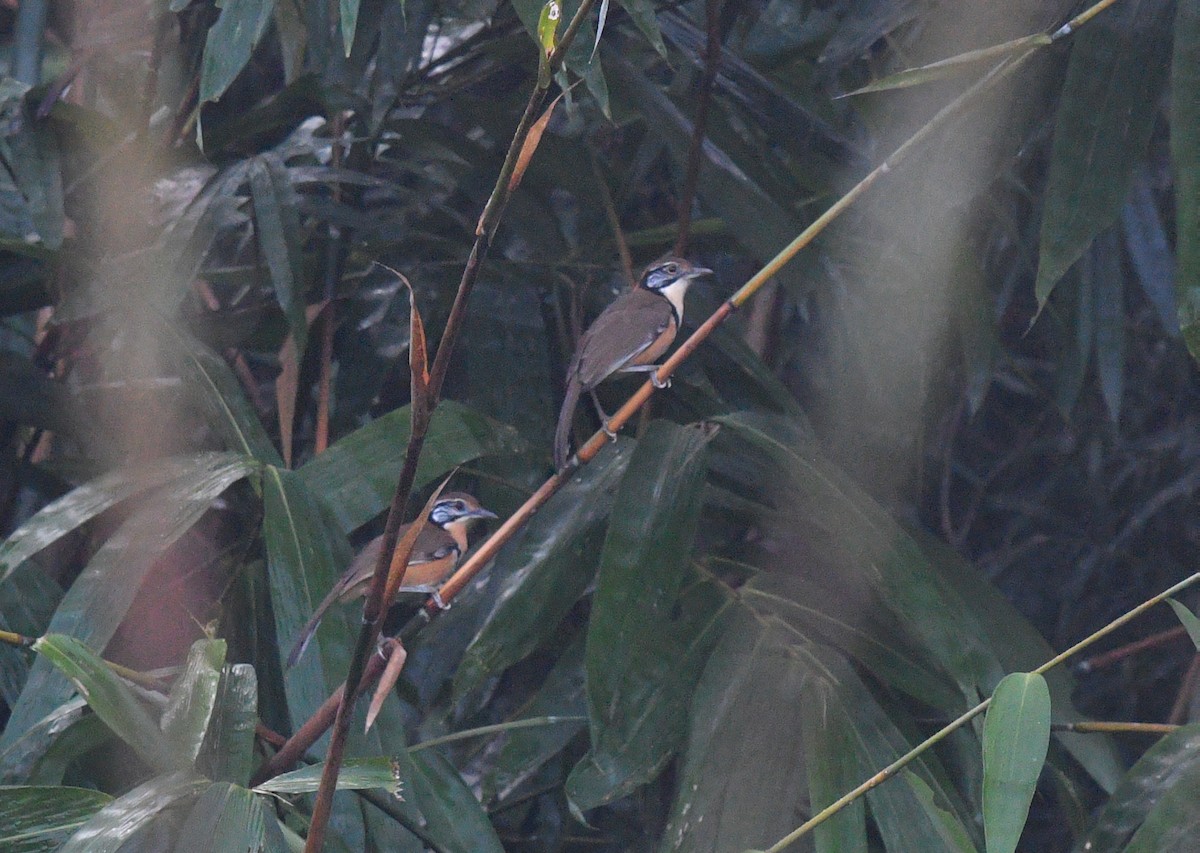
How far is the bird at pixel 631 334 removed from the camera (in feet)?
8.93

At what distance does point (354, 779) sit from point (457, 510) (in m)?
1.35

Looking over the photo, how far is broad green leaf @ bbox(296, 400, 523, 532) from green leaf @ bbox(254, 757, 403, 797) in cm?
76

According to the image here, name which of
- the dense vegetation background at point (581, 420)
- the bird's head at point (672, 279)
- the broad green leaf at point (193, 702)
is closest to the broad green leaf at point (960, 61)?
the dense vegetation background at point (581, 420)

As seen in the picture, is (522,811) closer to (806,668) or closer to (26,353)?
(806,668)

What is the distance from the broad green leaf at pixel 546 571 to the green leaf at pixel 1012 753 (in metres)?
1.02

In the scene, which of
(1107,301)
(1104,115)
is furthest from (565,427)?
(1107,301)

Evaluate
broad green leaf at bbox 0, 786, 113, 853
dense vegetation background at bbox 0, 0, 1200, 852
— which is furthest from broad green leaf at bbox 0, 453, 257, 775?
broad green leaf at bbox 0, 786, 113, 853

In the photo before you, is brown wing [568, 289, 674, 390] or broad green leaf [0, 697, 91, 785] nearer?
broad green leaf [0, 697, 91, 785]

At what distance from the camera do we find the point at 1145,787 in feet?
6.72

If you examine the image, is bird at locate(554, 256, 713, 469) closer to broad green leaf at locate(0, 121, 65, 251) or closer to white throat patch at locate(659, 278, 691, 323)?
white throat patch at locate(659, 278, 691, 323)

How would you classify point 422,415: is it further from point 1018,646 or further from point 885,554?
point 1018,646

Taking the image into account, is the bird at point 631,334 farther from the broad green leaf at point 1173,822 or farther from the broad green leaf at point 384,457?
the broad green leaf at point 1173,822

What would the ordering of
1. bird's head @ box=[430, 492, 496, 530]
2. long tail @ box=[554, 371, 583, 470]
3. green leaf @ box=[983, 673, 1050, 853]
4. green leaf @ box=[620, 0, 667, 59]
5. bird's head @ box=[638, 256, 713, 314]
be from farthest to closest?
bird's head @ box=[638, 256, 713, 314] → bird's head @ box=[430, 492, 496, 530] → long tail @ box=[554, 371, 583, 470] → green leaf @ box=[620, 0, 667, 59] → green leaf @ box=[983, 673, 1050, 853]

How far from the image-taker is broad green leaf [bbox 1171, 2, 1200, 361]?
190cm
